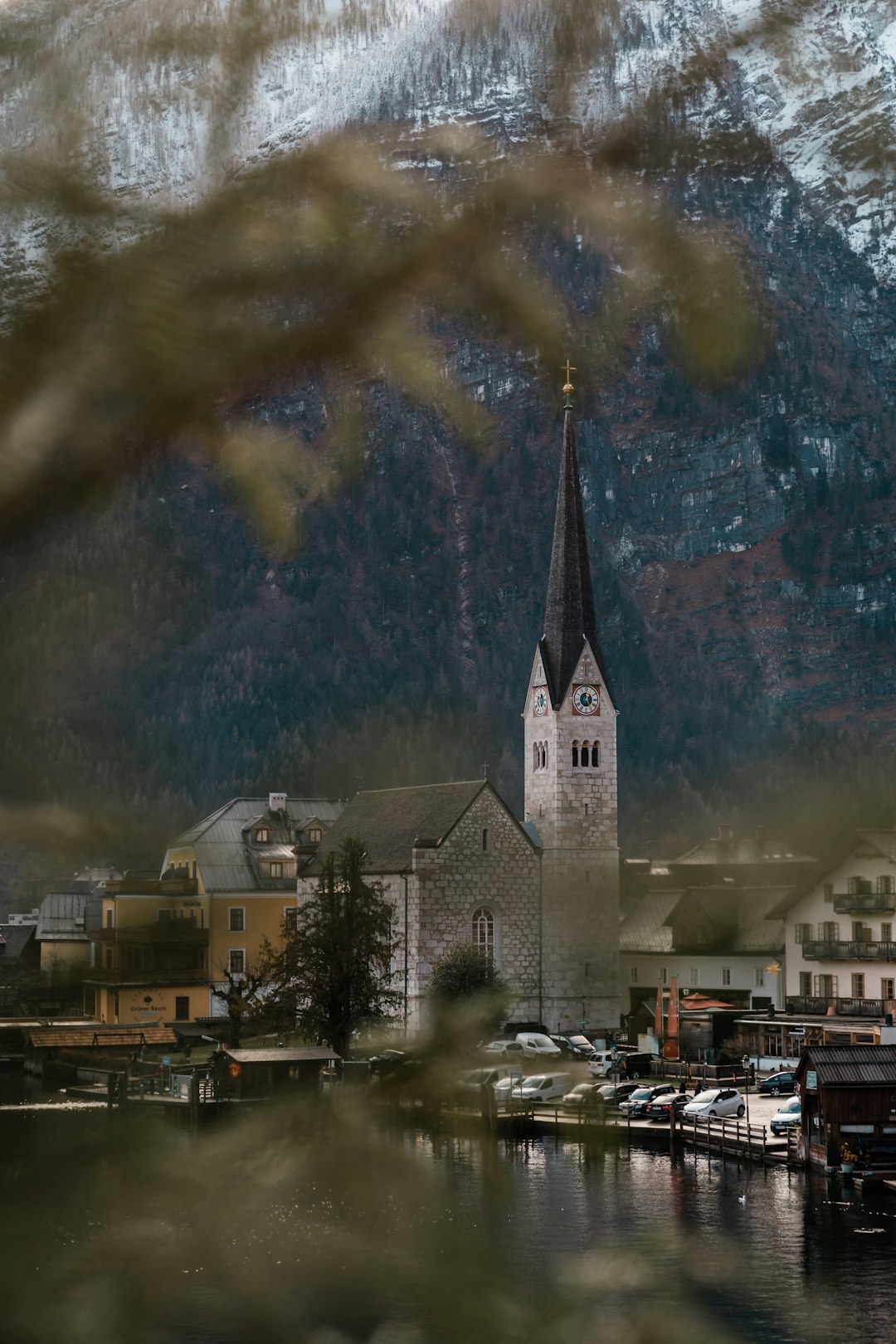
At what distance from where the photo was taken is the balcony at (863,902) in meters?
78.1

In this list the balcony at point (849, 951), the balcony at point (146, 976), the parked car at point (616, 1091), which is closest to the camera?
the balcony at point (146, 976)

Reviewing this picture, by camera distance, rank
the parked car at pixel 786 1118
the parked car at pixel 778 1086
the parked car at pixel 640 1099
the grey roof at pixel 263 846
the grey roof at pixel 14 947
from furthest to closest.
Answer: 1. the grey roof at pixel 263 846
2. the parked car at pixel 778 1086
3. the parked car at pixel 640 1099
4. the parked car at pixel 786 1118
5. the grey roof at pixel 14 947

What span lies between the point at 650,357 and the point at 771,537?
105 metres

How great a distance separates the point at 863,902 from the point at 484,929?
74.7 feet

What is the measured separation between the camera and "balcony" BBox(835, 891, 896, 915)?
78125mm

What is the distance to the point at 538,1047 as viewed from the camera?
80938 mm

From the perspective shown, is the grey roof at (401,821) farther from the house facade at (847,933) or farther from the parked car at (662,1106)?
the parked car at (662,1106)

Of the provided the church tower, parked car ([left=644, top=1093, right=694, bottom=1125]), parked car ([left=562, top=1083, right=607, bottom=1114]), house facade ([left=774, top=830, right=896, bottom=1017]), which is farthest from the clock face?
parked car ([left=644, top=1093, right=694, bottom=1125])

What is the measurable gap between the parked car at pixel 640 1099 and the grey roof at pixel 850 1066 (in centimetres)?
1081

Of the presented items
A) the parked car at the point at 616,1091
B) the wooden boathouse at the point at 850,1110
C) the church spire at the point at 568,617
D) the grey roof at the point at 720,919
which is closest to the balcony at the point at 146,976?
the parked car at the point at 616,1091

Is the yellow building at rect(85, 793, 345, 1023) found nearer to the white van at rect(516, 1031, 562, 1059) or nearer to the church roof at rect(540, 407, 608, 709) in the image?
the white van at rect(516, 1031, 562, 1059)

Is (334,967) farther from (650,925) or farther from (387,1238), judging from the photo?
(387,1238)

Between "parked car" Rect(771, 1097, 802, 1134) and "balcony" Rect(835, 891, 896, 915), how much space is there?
61.7 feet

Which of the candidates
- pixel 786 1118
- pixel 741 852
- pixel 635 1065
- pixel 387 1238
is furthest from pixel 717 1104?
pixel 741 852
